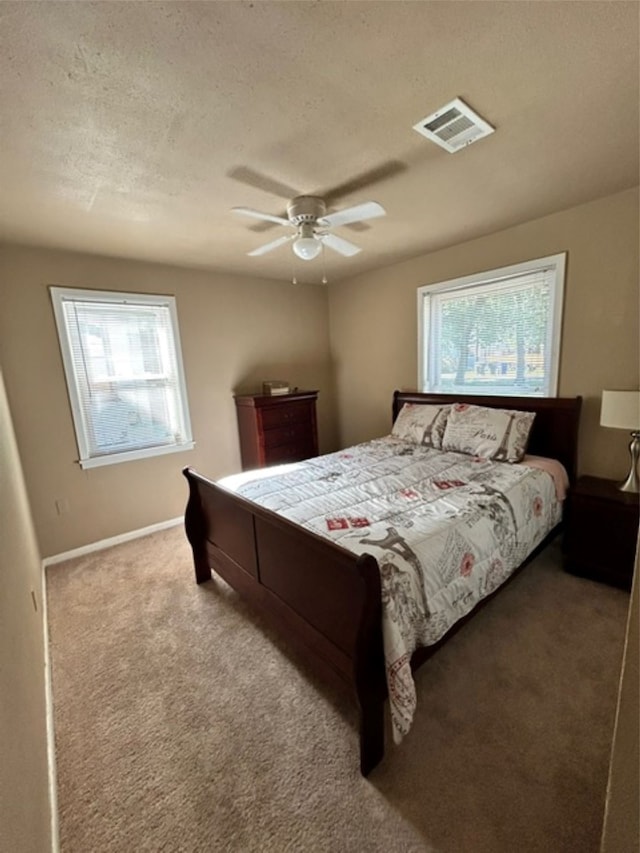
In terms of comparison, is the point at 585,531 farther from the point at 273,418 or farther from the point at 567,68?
the point at 273,418

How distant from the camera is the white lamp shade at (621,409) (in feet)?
7.04

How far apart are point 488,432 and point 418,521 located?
4.56 feet

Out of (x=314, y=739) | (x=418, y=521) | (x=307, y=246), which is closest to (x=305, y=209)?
(x=307, y=246)

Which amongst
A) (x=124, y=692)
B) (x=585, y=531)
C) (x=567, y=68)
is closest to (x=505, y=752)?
(x=585, y=531)

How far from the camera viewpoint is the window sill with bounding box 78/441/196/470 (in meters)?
3.07

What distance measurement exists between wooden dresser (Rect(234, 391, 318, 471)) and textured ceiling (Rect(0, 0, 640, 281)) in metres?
1.76

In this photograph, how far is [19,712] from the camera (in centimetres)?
104

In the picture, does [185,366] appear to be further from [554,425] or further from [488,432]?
[554,425]

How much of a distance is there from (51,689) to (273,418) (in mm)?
2572

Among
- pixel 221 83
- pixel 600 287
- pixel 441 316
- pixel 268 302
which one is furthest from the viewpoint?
pixel 268 302

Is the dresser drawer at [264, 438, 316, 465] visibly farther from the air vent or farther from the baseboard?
the air vent

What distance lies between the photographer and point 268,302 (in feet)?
13.4

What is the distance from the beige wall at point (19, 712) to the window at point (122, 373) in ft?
4.67

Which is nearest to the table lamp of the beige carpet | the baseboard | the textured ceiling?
the beige carpet
